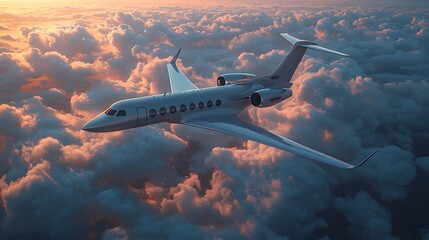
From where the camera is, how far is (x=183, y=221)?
55.9 m

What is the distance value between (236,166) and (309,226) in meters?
25.3

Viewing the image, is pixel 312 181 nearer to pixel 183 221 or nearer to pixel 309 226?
pixel 309 226

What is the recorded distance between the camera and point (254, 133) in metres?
26.2

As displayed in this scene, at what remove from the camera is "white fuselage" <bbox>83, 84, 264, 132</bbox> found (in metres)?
24.9

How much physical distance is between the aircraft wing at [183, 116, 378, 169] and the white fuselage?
1112 millimetres

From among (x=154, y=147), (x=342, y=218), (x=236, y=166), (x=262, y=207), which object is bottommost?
(x=342, y=218)

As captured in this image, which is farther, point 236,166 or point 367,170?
point 367,170

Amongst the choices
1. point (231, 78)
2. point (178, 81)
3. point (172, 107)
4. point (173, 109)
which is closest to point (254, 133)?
point (173, 109)

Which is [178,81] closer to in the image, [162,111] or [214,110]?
[214,110]

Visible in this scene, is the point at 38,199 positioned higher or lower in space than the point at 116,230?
higher

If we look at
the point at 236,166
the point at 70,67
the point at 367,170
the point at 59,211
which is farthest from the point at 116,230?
the point at 70,67

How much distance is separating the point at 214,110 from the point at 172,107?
15.6 ft

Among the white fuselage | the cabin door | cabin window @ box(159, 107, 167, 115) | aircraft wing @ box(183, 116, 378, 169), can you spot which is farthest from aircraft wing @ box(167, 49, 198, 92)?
the cabin door

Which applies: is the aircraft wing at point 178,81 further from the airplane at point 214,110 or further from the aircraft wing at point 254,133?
the aircraft wing at point 254,133
